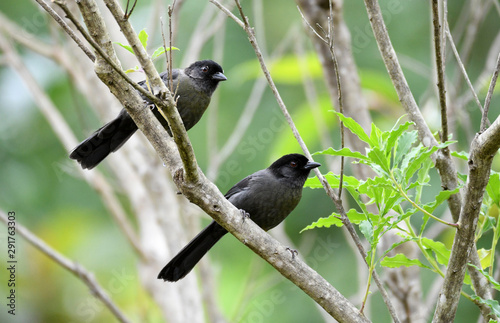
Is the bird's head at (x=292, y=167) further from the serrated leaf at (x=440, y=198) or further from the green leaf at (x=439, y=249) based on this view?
the serrated leaf at (x=440, y=198)

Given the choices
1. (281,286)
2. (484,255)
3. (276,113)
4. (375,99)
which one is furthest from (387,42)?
(281,286)

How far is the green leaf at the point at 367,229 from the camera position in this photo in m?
2.65

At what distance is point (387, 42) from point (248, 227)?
123 cm

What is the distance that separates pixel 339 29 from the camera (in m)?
5.26

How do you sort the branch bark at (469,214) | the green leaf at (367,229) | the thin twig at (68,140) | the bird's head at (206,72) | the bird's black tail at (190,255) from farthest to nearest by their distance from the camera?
1. the thin twig at (68,140)
2. the bird's head at (206,72)
3. the bird's black tail at (190,255)
4. the green leaf at (367,229)
5. the branch bark at (469,214)

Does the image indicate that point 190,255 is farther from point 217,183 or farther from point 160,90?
point 217,183

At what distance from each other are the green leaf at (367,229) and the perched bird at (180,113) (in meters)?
2.05

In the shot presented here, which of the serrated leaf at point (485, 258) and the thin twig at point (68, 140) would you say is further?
the thin twig at point (68, 140)

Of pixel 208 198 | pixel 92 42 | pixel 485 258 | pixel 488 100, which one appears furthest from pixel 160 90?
pixel 485 258

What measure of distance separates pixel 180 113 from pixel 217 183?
255cm

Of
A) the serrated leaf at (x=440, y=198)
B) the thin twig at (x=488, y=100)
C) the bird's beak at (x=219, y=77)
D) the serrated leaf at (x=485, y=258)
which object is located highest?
the bird's beak at (x=219, y=77)

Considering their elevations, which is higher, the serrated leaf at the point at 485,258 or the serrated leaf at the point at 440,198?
the serrated leaf at the point at 440,198

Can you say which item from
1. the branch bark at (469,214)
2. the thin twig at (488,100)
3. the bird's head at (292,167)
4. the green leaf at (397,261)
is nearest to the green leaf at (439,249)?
the green leaf at (397,261)

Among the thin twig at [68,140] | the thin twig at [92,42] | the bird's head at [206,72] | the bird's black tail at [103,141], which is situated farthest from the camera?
the thin twig at [68,140]
